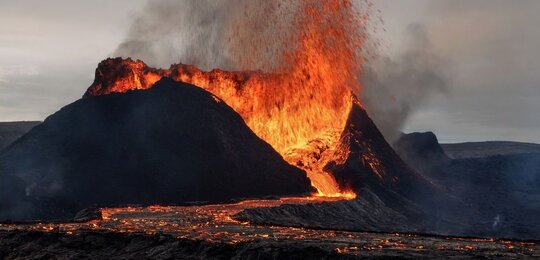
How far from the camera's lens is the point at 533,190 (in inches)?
3098

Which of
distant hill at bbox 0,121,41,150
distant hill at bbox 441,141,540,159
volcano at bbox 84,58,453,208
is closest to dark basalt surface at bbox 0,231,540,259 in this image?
volcano at bbox 84,58,453,208

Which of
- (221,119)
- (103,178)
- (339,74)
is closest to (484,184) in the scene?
(339,74)

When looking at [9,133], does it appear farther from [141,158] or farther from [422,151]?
[422,151]

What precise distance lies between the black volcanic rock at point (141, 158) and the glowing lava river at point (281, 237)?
42.8 ft

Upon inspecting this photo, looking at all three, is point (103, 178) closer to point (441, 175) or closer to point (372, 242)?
point (372, 242)

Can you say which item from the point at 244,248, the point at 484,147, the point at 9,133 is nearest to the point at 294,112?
the point at 244,248

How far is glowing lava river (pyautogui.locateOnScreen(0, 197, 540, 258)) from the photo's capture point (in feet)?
76.7

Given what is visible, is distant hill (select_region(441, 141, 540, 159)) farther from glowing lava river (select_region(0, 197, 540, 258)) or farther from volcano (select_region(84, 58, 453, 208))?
glowing lava river (select_region(0, 197, 540, 258))

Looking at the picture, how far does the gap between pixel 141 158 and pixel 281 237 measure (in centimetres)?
3182

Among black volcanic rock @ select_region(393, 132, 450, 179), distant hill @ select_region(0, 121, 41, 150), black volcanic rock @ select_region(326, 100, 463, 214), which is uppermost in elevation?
distant hill @ select_region(0, 121, 41, 150)

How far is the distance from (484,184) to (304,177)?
31.3 metres

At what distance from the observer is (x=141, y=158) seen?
188 ft

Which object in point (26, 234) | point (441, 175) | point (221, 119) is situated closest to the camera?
point (26, 234)

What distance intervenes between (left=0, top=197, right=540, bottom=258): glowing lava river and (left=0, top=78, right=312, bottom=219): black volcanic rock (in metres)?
13.0
